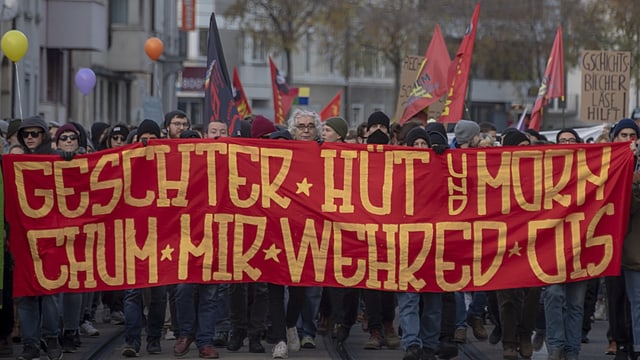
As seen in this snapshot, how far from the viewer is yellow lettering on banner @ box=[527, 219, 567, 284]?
1323 centimetres

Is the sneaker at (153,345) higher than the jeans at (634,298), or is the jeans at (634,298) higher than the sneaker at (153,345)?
the jeans at (634,298)

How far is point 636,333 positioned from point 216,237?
354cm

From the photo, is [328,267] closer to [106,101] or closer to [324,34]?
[106,101]

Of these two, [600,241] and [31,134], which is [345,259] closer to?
[600,241]

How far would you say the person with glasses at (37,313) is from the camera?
13219mm

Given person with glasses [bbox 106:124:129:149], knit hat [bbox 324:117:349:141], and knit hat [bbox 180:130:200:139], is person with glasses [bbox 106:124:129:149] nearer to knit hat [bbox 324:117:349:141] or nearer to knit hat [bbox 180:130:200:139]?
knit hat [bbox 180:130:200:139]

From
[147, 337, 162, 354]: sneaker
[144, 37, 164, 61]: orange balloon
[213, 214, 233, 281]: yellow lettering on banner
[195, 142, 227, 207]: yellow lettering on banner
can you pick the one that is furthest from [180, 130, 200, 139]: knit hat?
[144, 37, 164, 61]: orange balloon

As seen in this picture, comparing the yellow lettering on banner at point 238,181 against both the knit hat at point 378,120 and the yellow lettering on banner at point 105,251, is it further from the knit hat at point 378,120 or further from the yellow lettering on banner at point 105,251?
the knit hat at point 378,120

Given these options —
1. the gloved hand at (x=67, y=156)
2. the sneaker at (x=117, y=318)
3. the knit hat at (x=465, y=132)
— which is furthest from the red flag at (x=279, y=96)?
the gloved hand at (x=67, y=156)

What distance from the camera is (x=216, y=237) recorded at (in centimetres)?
1366

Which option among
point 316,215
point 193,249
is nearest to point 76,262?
point 193,249

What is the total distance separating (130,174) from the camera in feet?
44.5

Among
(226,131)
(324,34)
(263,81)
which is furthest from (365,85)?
(226,131)

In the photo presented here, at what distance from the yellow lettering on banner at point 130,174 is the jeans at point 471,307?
312cm
